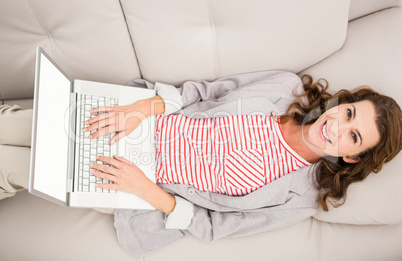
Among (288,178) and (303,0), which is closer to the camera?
(303,0)

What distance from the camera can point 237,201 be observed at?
43.8 inches

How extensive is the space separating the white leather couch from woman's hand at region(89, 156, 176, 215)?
0.59ft

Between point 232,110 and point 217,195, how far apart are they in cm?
30

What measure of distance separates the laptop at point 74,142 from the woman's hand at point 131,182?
0.07ft

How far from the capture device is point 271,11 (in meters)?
1.04

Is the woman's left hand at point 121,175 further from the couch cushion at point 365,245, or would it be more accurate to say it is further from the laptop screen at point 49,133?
the couch cushion at point 365,245

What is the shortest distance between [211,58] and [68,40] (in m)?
0.48

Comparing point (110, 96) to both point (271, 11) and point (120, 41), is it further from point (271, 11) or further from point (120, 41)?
point (271, 11)

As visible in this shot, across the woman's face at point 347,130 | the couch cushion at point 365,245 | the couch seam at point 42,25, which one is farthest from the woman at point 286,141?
the couch seam at point 42,25

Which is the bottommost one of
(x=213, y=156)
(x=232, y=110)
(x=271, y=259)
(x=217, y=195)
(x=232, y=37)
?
(x=271, y=259)

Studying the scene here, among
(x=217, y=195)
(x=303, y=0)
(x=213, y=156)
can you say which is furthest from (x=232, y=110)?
(x=303, y=0)

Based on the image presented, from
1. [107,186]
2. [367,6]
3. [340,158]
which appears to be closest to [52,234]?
[107,186]

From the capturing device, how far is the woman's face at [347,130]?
1001mm

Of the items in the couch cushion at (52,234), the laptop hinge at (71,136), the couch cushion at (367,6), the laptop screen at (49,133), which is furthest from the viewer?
the couch cushion at (367,6)
